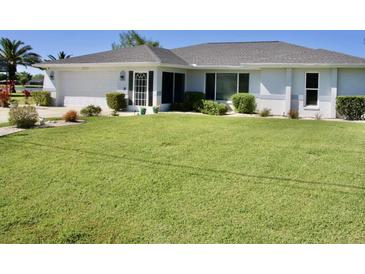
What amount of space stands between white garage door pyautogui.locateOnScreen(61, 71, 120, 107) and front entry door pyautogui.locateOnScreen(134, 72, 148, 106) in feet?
4.77

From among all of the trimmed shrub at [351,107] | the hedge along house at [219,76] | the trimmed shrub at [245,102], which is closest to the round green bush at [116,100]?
the hedge along house at [219,76]

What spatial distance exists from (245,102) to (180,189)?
15335 mm

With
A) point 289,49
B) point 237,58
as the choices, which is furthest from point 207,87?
point 289,49

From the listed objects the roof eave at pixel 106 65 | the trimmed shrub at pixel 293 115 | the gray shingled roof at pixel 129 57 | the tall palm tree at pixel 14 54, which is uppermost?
the tall palm tree at pixel 14 54

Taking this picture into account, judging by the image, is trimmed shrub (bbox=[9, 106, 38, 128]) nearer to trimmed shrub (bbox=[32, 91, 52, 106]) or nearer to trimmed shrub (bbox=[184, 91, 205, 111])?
trimmed shrub (bbox=[184, 91, 205, 111])

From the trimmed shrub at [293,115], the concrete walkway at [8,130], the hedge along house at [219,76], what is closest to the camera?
the concrete walkway at [8,130]

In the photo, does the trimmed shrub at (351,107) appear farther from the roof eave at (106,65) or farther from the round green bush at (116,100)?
the round green bush at (116,100)

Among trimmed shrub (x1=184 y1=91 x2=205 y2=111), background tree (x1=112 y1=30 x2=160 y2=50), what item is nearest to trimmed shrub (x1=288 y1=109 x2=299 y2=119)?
trimmed shrub (x1=184 y1=91 x2=205 y2=111)

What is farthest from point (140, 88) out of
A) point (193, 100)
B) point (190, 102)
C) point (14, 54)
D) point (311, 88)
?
point (14, 54)

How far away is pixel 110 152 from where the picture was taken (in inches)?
358

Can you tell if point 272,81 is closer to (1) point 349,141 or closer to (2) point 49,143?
(1) point 349,141

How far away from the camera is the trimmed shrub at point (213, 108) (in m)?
20.4

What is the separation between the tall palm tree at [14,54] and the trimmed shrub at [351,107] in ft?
146

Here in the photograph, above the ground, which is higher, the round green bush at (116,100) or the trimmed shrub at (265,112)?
the round green bush at (116,100)
